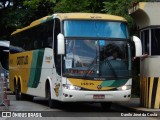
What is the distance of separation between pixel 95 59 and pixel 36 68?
5.05m

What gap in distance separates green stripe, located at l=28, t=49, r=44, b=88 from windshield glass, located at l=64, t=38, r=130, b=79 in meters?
3.50

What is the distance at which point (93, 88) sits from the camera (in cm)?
1694

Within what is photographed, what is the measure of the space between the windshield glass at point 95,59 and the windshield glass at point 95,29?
27 cm

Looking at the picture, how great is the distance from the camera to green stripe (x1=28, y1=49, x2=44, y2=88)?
20.8 m

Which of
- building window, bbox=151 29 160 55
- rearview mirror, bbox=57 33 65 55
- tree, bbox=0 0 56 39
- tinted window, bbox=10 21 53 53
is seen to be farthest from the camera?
tree, bbox=0 0 56 39

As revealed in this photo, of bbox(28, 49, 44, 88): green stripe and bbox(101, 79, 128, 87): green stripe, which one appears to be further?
bbox(28, 49, 44, 88): green stripe

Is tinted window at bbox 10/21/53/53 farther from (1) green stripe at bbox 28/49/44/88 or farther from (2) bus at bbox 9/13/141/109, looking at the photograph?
(1) green stripe at bbox 28/49/44/88

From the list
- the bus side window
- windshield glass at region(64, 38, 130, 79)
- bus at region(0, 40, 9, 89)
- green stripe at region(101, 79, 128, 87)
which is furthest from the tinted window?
bus at region(0, 40, 9, 89)

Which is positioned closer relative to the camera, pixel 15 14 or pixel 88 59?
pixel 88 59

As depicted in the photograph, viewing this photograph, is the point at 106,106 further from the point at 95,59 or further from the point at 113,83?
the point at 95,59

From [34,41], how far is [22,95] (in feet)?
14.0

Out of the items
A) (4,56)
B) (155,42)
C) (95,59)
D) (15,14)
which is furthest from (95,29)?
(15,14)

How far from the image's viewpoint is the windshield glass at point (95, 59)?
Result: 55.9 ft

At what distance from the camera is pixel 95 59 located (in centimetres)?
1719
